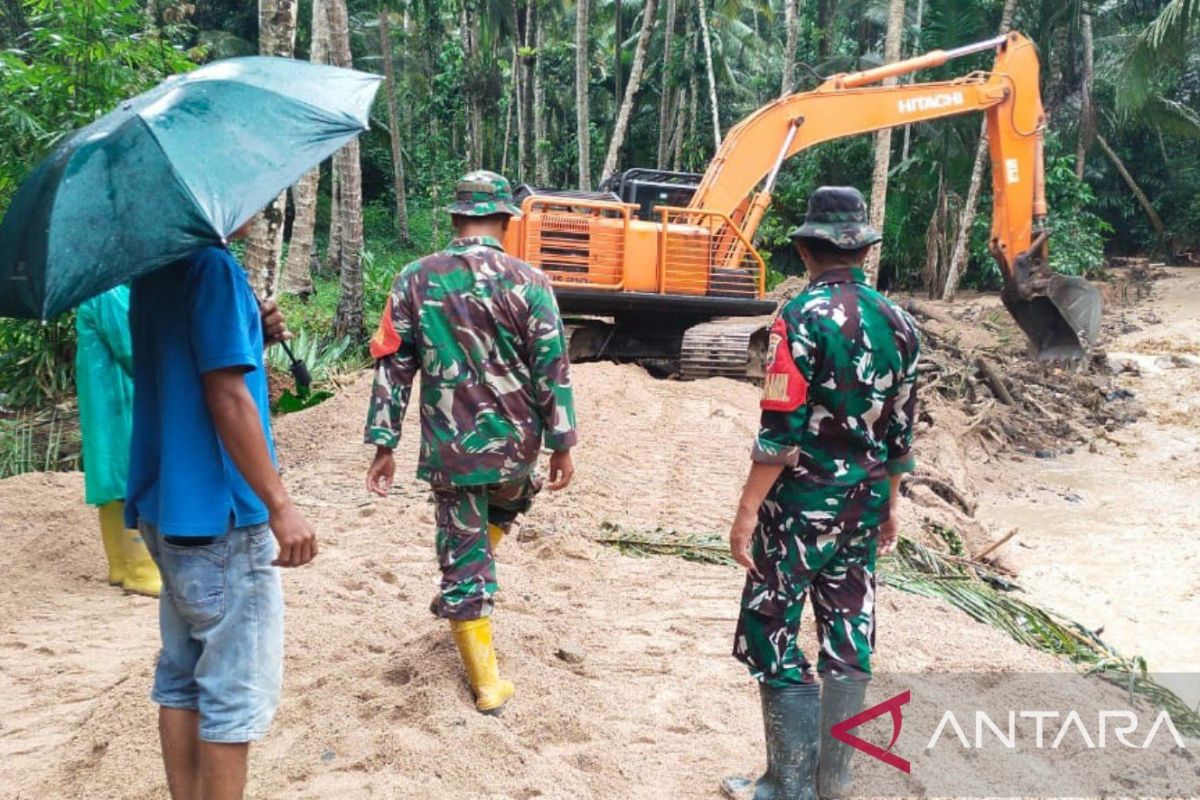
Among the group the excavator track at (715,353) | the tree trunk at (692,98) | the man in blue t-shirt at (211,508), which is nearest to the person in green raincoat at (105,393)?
the man in blue t-shirt at (211,508)

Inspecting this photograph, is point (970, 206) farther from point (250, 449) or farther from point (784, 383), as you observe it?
point (250, 449)

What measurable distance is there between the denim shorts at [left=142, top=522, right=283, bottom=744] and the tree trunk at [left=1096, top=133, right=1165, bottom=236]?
80.9 ft

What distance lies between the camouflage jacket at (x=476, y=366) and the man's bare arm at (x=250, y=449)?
3.15ft

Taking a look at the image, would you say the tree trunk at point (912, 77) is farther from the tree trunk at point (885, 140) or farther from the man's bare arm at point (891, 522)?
the man's bare arm at point (891, 522)

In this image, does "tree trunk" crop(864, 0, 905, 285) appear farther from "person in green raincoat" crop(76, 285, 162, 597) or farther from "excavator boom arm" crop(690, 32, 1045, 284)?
"person in green raincoat" crop(76, 285, 162, 597)

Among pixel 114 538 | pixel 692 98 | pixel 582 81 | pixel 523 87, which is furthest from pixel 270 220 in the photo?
pixel 523 87

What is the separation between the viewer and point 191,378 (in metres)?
2.22

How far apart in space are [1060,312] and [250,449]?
35.8 feet

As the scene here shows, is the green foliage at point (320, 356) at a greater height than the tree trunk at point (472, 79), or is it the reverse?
the tree trunk at point (472, 79)

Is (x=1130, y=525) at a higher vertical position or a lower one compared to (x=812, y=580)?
lower

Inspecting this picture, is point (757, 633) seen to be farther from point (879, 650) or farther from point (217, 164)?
point (217, 164)

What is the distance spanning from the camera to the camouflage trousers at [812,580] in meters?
2.77

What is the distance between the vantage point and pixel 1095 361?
14484 millimetres

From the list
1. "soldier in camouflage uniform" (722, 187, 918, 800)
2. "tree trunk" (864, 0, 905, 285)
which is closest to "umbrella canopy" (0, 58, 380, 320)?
"soldier in camouflage uniform" (722, 187, 918, 800)
